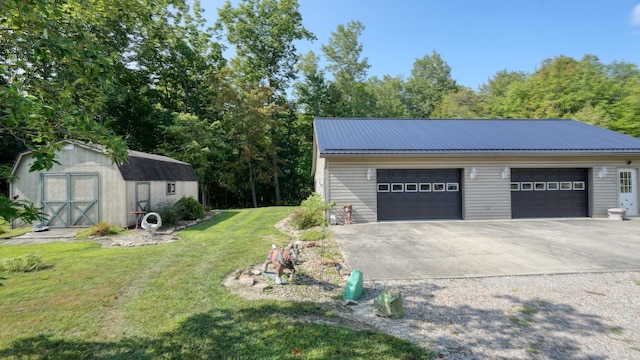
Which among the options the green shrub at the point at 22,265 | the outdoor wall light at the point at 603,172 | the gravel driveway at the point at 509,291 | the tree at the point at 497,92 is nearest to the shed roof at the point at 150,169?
the green shrub at the point at 22,265

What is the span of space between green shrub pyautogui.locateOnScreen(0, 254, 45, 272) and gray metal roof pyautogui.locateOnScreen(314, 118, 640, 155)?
8.51 meters

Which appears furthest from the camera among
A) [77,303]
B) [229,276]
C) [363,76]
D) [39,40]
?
[363,76]

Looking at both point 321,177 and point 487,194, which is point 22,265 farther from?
point 487,194

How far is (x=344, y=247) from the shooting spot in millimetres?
7598

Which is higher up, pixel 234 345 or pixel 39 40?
pixel 39 40

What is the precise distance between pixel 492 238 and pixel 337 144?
641cm

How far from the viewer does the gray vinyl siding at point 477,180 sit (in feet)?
38.7

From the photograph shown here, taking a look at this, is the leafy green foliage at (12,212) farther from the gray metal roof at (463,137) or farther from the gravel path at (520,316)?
the gray metal roof at (463,137)

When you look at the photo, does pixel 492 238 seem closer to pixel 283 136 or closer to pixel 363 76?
pixel 283 136

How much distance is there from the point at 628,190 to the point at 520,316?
14.0m

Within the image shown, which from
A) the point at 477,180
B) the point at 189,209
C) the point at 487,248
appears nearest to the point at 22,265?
the point at 189,209

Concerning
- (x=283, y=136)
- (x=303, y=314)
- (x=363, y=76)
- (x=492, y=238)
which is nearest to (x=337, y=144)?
(x=492, y=238)

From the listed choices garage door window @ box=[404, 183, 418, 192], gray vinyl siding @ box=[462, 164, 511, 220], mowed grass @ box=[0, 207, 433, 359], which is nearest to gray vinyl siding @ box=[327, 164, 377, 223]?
garage door window @ box=[404, 183, 418, 192]

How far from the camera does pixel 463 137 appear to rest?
13.5 metres
